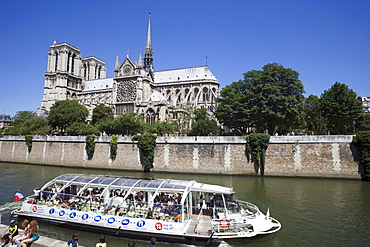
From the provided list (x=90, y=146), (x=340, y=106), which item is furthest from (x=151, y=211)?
(x=340, y=106)

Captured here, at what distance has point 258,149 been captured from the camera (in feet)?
97.4

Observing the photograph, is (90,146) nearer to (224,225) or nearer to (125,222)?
(125,222)

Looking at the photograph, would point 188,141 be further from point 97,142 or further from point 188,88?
point 188,88

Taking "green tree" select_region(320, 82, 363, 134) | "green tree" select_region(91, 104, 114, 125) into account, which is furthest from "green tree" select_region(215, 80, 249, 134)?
"green tree" select_region(91, 104, 114, 125)

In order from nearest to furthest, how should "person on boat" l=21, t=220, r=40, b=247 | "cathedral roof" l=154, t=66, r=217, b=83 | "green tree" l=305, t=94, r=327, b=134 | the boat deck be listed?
"person on boat" l=21, t=220, r=40, b=247 → the boat deck → "green tree" l=305, t=94, r=327, b=134 → "cathedral roof" l=154, t=66, r=217, b=83

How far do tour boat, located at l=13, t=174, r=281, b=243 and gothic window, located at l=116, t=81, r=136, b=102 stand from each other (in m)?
62.3

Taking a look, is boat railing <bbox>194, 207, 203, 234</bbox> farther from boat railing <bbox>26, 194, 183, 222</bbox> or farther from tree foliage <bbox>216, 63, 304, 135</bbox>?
tree foliage <bbox>216, 63, 304, 135</bbox>

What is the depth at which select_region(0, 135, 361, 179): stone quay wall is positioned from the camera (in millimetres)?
27484

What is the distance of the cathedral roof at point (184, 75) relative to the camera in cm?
8031

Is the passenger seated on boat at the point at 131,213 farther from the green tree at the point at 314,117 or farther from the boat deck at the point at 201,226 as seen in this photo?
the green tree at the point at 314,117

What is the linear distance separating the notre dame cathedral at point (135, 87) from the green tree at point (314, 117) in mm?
24970

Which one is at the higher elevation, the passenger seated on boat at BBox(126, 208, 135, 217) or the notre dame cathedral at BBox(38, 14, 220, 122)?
the notre dame cathedral at BBox(38, 14, 220, 122)

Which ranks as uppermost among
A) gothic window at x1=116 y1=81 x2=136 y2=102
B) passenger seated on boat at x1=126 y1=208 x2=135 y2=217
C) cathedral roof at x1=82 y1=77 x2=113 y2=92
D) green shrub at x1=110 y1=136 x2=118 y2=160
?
cathedral roof at x1=82 y1=77 x2=113 y2=92

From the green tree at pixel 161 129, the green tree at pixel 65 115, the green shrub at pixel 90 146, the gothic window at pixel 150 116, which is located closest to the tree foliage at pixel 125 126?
the green tree at pixel 161 129
